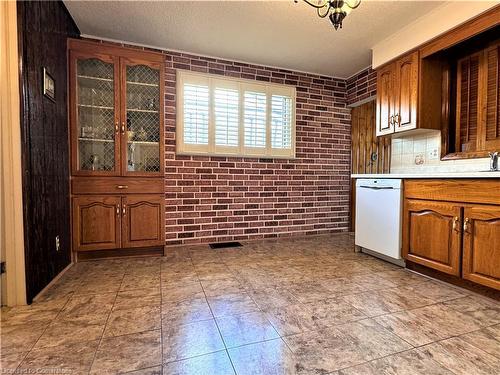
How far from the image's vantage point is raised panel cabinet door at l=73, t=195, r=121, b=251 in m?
2.60

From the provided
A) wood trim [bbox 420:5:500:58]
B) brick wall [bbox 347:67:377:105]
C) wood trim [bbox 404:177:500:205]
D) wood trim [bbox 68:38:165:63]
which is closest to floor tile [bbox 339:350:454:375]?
wood trim [bbox 404:177:500:205]

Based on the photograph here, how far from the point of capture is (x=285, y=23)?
102 inches

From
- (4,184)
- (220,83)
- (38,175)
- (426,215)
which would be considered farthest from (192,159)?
(426,215)

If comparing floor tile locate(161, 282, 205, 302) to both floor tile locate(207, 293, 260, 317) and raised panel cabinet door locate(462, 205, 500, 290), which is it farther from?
raised panel cabinet door locate(462, 205, 500, 290)

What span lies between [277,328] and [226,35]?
2834 mm

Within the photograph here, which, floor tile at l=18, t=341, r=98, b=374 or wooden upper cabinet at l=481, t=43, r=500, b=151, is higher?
wooden upper cabinet at l=481, t=43, r=500, b=151

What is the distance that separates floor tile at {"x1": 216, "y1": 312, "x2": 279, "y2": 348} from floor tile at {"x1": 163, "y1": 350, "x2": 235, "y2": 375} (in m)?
0.11

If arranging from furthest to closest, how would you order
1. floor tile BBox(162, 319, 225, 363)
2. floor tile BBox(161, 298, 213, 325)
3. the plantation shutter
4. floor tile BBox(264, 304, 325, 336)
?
the plantation shutter → floor tile BBox(161, 298, 213, 325) → floor tile BBox(264, 304, 325, 336) → floor tile BBox(162, 319, 225, 363)

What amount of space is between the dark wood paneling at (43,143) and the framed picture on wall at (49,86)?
4 centimetres

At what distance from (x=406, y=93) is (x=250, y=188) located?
2.09 m

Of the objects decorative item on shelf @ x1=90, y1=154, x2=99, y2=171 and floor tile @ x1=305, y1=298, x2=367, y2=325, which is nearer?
floor tile @ x1=305, y1=298, x2=367, y2=325

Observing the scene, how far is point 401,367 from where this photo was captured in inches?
45.4

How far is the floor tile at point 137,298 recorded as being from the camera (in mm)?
1729

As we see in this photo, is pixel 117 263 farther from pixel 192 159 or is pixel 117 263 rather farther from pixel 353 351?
pixel 353 351
